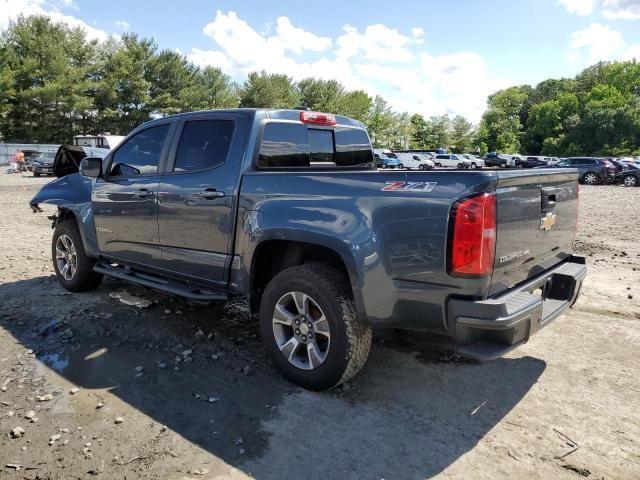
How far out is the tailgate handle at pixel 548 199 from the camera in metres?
3.13

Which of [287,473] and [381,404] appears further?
[381,404]

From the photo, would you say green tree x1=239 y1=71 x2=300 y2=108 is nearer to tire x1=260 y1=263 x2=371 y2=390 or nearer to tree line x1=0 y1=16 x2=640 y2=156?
tree line x1=0 y1=16 x2=640 y2=156

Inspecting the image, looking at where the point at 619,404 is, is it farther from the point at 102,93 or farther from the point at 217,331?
the point at 102,93

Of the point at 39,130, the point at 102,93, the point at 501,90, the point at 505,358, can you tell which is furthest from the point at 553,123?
the point at 505,358

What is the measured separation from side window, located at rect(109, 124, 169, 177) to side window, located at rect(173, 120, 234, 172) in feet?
0.98

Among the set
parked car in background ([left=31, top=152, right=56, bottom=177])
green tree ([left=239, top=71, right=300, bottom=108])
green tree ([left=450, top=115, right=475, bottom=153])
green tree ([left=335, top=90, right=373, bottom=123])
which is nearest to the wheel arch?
parked car in background ([left=31, top=152, right=56, bottom=177])

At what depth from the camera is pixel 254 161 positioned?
3.73m

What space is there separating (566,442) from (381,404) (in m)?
1.11

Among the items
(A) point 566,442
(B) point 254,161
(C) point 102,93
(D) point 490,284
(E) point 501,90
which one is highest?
(E) point 501,90

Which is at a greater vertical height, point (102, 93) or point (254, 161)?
point (102, 93)

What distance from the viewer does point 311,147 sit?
14.1ft

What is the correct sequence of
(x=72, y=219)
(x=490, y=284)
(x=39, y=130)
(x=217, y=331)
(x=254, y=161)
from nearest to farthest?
(x=490, y=284) → (x=254, y=161) → (x=217, y=331) → (x=72, y=219) → (x=39, y=130)

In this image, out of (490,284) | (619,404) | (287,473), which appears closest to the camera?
(287,473)

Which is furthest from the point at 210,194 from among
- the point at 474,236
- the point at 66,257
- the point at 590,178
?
the point at 590,178
